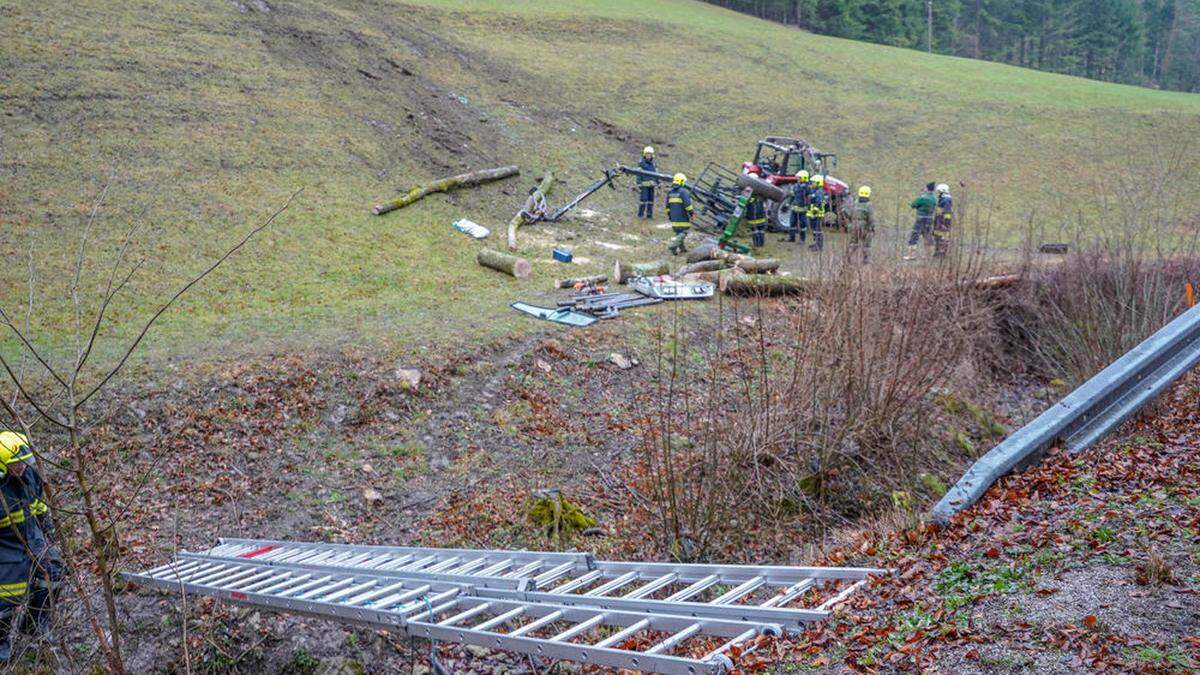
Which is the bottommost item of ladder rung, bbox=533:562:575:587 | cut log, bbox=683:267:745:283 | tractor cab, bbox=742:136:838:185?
cut log, bbox=683:267:745:283

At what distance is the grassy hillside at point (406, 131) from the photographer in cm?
1458

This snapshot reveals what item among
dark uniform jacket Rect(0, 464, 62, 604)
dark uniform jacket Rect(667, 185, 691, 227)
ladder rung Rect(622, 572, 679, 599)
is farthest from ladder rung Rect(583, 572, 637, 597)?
dark uniform jacket Rect(667, 185, 691, 227)

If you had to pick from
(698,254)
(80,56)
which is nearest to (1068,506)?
(698,254)

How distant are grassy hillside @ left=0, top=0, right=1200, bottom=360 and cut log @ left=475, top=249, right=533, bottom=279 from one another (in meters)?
0.25

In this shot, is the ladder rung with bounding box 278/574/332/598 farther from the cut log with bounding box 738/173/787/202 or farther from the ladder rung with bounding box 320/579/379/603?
the cut log with bounding box 738/173/787/202

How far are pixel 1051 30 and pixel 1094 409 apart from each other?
216ft

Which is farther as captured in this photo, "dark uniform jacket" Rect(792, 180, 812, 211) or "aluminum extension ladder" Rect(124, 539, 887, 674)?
"dark uniform jacket" Rect(792, 180, 812, 211)

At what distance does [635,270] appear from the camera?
16.1 m

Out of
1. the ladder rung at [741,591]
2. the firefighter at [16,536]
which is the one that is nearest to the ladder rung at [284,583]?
the firefighter at [16,536]

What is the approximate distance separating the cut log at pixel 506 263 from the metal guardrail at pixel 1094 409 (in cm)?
1116

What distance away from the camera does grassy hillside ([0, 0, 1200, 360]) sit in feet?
47.8

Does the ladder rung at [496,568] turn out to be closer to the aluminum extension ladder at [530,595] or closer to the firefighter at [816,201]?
the aluminum extension ladder at [530,595]

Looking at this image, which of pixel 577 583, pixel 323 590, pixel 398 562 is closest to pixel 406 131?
pixel 398 562

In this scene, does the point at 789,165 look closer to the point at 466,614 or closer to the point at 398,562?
the point at 398,562
